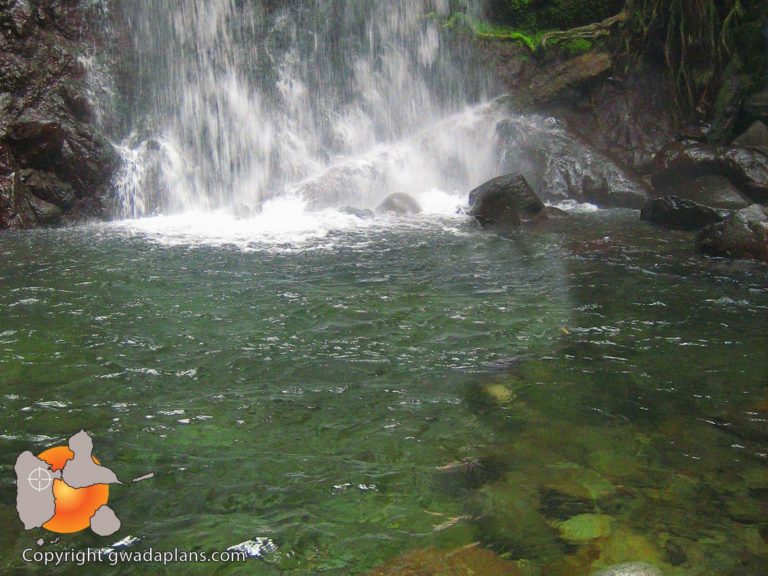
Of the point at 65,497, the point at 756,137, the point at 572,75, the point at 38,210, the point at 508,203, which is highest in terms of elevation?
the point at 572,75


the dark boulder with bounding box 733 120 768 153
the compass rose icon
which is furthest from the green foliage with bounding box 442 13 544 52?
the compass rose icon

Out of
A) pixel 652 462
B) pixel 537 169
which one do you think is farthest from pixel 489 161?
pixel 652 462

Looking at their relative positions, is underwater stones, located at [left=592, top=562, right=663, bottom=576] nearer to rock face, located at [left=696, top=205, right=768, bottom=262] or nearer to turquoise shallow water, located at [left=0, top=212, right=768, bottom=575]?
turquoise shallow water, located at [left=0, top=212, right=768, bottom=575]

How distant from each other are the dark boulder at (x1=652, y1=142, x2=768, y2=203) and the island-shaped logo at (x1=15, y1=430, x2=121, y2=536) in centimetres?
1451

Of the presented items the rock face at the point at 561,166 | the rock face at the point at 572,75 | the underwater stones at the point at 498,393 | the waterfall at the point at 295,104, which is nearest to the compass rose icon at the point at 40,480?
the underwater stones at the point at 498,393

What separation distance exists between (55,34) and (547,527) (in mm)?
16426

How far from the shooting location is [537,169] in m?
16.2

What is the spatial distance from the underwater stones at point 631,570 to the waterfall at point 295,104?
42.6ft

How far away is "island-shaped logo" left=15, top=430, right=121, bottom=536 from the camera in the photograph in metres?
3.20

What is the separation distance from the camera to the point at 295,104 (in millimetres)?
17984

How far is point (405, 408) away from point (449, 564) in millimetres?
1686

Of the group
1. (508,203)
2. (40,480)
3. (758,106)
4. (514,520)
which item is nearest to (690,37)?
(758,106)

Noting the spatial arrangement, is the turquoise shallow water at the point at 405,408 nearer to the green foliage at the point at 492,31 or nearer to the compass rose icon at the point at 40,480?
the compass rose icon at the point at 40,480

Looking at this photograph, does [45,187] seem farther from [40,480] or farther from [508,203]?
[40,480]
